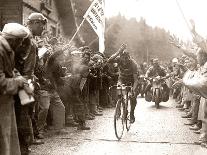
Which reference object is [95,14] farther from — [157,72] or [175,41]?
[175,41]

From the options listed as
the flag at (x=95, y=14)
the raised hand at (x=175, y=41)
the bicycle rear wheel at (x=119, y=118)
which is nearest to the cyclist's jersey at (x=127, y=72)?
the bicycle rear wheel at (x=119, y=118)

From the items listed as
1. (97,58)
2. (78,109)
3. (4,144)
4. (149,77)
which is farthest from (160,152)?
(149,77)

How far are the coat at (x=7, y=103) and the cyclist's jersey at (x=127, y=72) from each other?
22.9 ft

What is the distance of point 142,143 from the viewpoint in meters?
11.1

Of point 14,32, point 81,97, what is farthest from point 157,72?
point 14,32

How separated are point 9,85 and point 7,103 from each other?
0.32 metres

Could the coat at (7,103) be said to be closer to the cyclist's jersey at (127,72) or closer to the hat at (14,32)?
the hat at (14,32)

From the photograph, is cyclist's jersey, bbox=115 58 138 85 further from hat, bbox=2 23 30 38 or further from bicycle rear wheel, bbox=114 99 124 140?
hat, bbox=2 23 30 38

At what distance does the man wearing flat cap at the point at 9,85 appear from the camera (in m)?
5.99

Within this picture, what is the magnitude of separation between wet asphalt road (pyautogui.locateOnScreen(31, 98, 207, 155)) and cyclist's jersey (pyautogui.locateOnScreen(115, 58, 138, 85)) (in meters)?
1.33

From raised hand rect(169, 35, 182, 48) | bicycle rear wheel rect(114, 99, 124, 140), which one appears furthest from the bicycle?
raised hand rect(169, 35, 182, 48)

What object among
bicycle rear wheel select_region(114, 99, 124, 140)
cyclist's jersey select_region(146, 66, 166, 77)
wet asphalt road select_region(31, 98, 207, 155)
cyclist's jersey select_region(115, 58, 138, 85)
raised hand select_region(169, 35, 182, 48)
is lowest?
wet asphalt road select_region(31, 98, 207, 155)

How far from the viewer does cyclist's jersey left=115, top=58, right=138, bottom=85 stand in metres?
13.1

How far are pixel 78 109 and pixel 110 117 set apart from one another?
3555mm
